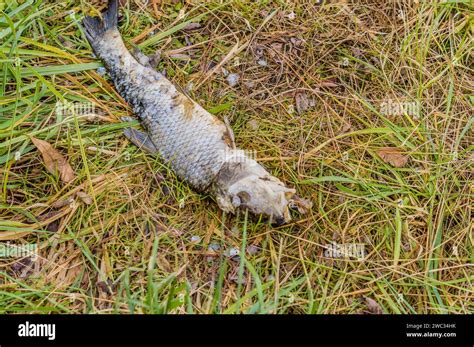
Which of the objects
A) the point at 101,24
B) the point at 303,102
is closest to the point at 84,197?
the point at 101,24

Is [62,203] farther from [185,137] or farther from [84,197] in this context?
[185,137]

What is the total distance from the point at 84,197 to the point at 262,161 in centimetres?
117

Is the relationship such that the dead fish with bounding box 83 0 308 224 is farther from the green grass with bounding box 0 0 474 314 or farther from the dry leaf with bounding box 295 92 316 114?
the dry leaf with bounding box 295 92 316 114

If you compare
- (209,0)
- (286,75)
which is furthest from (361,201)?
(209,0)

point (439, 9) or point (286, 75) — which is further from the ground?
point (439, 9)

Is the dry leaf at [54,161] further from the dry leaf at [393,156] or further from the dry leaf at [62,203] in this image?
the dry leaf at [393,156]

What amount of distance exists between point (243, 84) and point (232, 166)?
28.8 inches

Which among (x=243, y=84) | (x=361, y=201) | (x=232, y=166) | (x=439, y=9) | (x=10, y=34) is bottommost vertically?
(x=361, y=201)

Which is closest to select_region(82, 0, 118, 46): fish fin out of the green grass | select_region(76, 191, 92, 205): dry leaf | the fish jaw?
the green grass

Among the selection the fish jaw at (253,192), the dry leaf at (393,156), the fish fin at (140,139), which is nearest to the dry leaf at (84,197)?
the fish fin at (140,139)

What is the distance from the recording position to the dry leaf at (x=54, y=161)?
3.16 metres
